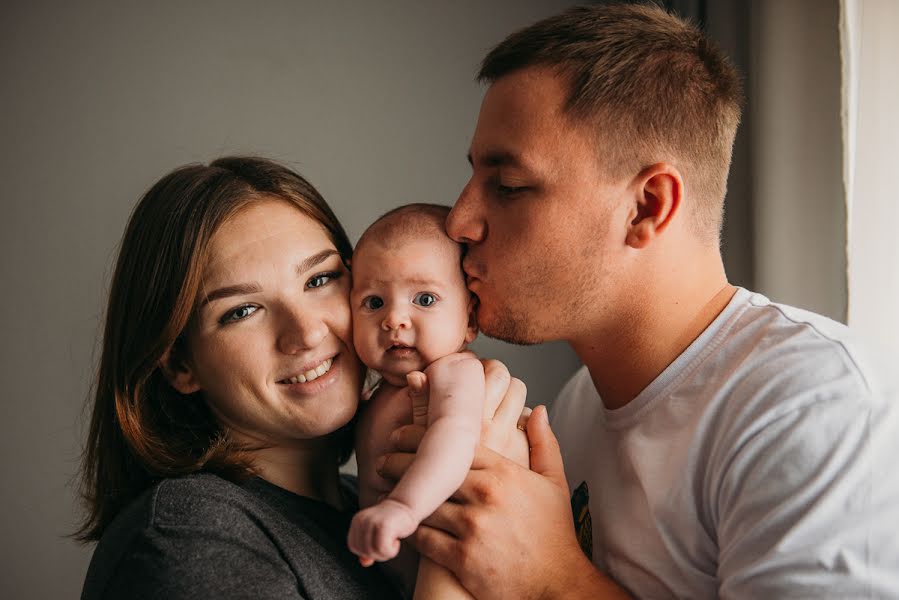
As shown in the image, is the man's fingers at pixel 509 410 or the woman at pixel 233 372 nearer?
the woman at pixel 233 372

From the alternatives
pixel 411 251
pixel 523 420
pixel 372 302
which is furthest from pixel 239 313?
pixel 523 420

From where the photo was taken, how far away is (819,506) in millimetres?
1262

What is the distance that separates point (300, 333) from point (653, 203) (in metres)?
0.81

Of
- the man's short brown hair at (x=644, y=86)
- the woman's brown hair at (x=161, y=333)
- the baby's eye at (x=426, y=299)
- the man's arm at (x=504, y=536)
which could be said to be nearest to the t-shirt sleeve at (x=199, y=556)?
the woman's brown hair at (x=161, y=333)

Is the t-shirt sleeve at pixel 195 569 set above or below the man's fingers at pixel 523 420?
above

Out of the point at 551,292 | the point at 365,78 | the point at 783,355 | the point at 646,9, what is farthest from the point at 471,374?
the point at 365,78

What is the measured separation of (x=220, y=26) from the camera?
3.22 meters

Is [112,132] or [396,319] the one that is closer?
[396,319]

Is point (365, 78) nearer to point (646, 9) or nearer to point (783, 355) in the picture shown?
point (646, 9)

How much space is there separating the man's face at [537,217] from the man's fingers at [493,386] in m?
0.09

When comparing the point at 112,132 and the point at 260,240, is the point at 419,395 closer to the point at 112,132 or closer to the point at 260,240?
the point at 260,240

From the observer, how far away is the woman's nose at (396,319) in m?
1.60

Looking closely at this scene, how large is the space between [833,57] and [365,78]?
1.92 m

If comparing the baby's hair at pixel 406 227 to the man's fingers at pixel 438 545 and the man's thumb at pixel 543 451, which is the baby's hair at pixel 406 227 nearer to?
the man's thumb at pixel 543 451
